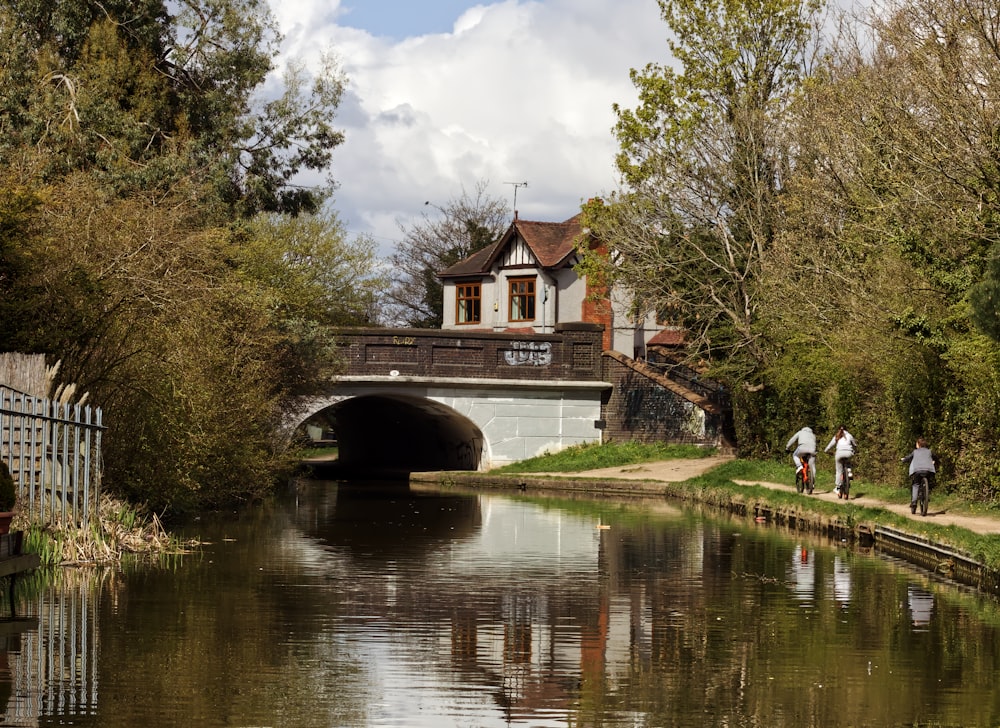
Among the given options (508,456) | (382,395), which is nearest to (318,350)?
(382,395)

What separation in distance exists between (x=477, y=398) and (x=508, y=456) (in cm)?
223

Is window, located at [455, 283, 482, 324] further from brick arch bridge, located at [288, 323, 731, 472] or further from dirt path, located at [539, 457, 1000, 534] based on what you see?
dirt path, located at [539, 457, 1000, 534]

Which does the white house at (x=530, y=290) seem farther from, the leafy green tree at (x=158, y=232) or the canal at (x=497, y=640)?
the canal at (x=497, y=640)

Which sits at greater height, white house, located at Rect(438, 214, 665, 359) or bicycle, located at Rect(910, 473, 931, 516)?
white house, located at Rect(438, 214, 665, 359)

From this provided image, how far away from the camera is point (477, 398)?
4738 cm

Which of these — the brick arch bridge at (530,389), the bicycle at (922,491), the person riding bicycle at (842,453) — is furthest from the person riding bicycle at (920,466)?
the brick arch bridge at (530,389)

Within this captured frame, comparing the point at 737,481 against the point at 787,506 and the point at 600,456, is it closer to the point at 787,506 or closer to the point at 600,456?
the point at 787,506

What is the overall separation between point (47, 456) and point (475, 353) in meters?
29.6

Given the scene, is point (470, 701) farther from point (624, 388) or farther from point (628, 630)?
point (624, 388)

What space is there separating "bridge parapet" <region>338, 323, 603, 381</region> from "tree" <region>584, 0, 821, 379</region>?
746cm

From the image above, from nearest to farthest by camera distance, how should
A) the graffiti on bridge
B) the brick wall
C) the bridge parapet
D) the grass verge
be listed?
the grass verge
the bridge parapet
the graffiti on bridge
the brick wall

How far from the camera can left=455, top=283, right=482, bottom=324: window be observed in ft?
213

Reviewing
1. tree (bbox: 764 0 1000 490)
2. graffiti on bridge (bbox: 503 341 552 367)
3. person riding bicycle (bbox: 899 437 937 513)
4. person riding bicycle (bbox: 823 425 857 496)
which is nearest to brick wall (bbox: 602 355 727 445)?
graffiti on bridge (bbox: 503 341 552 367)

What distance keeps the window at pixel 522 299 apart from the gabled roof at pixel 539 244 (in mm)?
1410
